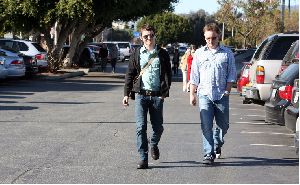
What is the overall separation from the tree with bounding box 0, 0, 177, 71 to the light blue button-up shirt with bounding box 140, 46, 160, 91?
21367 mm

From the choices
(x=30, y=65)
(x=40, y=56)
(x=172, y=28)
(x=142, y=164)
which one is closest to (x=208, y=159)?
(x=142, y=164)

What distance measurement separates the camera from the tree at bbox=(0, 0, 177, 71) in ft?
97.2

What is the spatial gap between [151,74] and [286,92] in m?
2.98

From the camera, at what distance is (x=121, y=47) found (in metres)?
59.8

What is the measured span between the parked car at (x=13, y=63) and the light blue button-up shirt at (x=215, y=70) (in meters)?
15.8

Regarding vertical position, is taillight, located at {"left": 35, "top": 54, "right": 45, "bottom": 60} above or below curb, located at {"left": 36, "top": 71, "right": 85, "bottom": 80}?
above

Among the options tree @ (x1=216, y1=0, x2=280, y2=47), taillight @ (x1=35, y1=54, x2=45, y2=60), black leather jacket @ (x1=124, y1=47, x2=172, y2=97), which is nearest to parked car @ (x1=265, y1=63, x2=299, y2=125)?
black leather jacket @ (x1=124, y1=47, x2=172, y2=97)

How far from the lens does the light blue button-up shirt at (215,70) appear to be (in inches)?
333

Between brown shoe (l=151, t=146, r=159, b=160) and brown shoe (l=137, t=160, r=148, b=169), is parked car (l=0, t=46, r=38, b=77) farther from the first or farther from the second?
brown shoe (l=137, t=160, r=148, b=169)

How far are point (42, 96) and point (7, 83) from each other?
5.76m

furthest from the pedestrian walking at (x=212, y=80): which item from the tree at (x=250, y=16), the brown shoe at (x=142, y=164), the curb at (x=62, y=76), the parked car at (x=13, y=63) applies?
the tree at (x=250, y=16)

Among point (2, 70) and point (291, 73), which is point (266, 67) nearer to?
point (291, 73)

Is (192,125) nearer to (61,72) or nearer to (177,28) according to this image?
Result: (61,72)

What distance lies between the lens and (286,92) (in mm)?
10367
